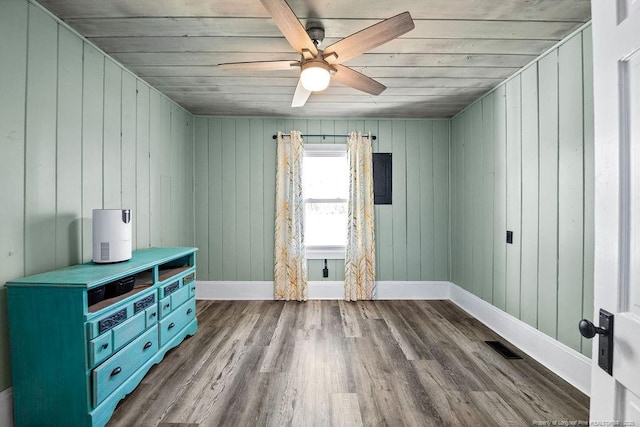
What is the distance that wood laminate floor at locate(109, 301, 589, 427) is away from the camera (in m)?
1.69

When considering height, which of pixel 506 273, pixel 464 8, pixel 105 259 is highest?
pixel 464 8

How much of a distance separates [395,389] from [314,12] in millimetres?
2483

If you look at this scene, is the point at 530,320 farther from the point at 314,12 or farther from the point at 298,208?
the point at 314,12

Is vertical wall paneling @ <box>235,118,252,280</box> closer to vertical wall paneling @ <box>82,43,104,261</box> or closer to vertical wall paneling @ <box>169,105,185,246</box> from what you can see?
vertical wall paneling @ <box>169,105,185,246</box>

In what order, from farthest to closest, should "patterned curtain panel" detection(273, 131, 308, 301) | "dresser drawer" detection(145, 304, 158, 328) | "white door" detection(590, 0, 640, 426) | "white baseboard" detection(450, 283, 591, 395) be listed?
"patterned curtain panel" detection(273, 131, 308, 301) → "dresser drawer" detection(145, 304, 158, 328) → "white baseboard" detection(450, 283, 591, 395) → "white door" detection(590, 0, 640, 426)

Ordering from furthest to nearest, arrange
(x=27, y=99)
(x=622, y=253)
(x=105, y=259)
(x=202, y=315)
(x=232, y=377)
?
(x=202, y=315)
(x=232, y=377)
(x=105, y=259)
(x=27, y=99)
(x=622, y=253)

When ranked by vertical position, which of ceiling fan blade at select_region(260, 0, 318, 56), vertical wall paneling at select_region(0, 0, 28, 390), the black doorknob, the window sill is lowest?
the window sill

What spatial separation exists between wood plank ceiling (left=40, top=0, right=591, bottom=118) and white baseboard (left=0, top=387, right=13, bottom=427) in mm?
2235

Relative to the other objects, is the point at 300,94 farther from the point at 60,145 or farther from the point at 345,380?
the point at 345,380

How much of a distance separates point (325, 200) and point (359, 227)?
0.58 m

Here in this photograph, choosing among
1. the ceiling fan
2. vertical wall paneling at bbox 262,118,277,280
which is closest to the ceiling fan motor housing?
the ceiling fan

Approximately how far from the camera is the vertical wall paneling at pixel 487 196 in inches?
116

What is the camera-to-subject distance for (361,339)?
2.66 metres

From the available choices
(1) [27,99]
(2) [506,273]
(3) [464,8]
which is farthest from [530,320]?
(1) [27,99]
